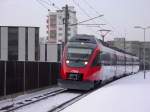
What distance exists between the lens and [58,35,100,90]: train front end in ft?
91.9

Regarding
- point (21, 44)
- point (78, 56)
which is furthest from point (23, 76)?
point (21, 44)

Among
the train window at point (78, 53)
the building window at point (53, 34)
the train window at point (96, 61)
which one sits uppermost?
the building window at point (53, 34)

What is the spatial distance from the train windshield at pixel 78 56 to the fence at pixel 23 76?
2.24 metres

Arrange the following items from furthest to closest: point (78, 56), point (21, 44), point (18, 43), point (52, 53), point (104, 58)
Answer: point (52, 53) → point (21, 44) → point (18, 43) → point (104, 58) → point (78, 56)

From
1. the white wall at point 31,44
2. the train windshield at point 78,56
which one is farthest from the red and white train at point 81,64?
the white wall at point 31,44

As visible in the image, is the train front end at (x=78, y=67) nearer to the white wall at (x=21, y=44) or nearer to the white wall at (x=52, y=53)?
the white wall at (x=21, y=44)

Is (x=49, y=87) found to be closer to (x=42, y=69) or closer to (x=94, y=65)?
(x=42, y=69)

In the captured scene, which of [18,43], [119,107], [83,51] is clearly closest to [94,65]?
[83,51]

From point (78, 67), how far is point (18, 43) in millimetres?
37888

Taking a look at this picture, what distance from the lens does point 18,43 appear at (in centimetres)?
6512

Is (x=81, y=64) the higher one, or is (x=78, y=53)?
(x=78, y=53)

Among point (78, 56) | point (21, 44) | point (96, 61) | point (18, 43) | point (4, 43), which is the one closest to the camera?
point (78, 56)

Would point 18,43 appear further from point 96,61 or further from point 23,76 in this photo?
point 23,76

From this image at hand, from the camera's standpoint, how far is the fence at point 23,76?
22516 millimetres
